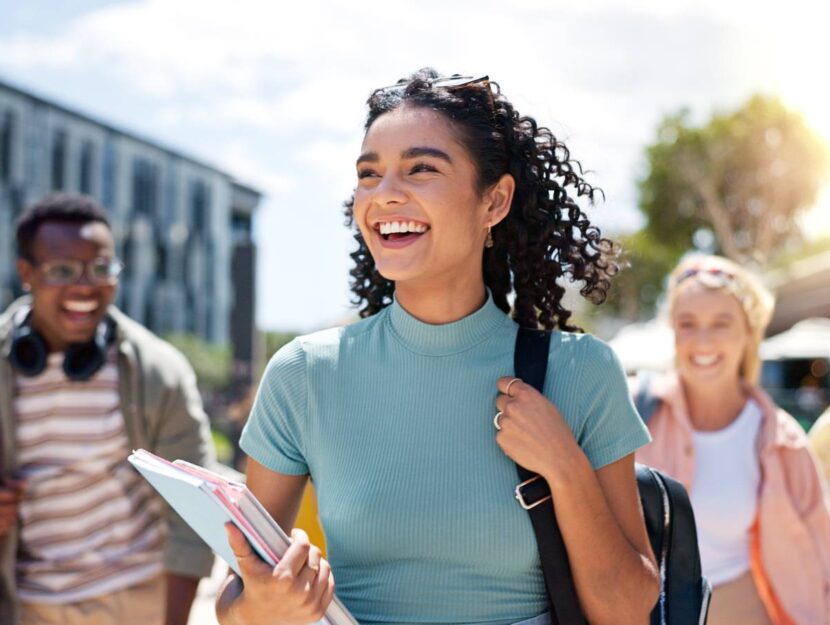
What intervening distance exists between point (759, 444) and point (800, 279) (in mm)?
23520

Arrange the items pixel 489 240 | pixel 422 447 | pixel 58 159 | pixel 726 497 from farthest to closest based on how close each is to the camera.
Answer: pixel 58 159, pixel 726 497, pixel 489 240, pixel 422 447

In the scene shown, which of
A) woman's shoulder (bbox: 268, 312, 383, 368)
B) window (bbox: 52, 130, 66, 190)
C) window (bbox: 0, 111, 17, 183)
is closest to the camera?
woman's shoulder (bbox: 268, 312, 383, 368)

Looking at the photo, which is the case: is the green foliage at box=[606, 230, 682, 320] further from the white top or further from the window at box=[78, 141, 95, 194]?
the white top

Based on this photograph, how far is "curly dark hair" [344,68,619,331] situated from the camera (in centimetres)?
220

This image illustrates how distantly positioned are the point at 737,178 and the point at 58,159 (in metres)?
29.5

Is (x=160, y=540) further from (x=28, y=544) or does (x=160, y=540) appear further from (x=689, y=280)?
(x=689, y=280)

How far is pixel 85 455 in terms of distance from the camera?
3547 millimetres

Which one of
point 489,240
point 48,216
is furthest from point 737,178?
point 489,240

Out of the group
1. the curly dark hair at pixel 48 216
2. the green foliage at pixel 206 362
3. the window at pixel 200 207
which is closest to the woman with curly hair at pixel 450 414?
the curly dark hair at pixel 48 216

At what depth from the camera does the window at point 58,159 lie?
1740 inches

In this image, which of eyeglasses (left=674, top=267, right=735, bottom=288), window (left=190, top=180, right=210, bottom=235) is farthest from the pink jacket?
window (left=190, top=180, right=210, bottom=235)

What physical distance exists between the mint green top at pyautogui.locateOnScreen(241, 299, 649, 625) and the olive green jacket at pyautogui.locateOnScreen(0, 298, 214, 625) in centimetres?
153

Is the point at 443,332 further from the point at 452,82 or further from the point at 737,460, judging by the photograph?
the point at 737,460

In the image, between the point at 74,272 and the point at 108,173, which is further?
the point at 108,173
